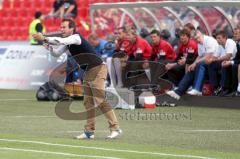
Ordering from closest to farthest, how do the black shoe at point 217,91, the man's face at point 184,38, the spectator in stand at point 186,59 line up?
1. the black shoe at point 217,91
2. the spectator in stand at point 186,59
3. the man's face at point 184,38

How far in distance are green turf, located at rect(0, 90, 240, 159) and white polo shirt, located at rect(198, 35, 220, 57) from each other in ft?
5.13

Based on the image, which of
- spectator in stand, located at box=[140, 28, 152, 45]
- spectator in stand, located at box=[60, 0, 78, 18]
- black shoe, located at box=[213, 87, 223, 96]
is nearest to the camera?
black shoe, located at box=[213, 87, 223, 96]

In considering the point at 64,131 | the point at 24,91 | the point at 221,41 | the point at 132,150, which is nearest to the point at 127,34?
the point at 221,41

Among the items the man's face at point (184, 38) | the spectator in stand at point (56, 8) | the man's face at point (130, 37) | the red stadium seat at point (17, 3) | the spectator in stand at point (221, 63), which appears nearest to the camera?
the spectator in stand at point (221, 63)

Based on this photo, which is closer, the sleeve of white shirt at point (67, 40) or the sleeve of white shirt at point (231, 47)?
the sleeve of white shirt at point (67, 40)

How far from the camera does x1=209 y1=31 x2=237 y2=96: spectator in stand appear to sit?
2180 cm

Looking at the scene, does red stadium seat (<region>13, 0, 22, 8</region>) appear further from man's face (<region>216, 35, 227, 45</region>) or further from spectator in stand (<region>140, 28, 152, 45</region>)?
man's face (<region>216, 35, 227, 45</region>)

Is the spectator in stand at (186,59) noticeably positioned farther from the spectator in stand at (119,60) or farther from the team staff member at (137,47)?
the spectator in stand at (119,60)

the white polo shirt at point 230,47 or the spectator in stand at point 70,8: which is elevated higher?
the white polo shirt at point 230,47

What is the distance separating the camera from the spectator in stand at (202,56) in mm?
22203

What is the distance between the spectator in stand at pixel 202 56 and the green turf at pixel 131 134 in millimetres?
825

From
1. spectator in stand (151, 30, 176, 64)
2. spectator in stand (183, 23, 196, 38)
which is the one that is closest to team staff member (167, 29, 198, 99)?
spectator in stand (183, 23, 196, 38)

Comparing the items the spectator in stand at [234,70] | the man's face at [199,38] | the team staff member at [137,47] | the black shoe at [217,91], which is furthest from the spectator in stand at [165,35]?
the spectator in stand at [234,70]

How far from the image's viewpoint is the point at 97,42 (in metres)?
25.4
